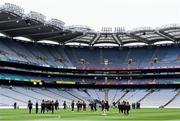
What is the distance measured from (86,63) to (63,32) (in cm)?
1522

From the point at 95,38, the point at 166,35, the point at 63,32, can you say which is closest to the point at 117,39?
the point at 95,38

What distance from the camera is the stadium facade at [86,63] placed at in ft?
290

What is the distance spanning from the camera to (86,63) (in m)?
106

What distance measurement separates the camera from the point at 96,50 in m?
112


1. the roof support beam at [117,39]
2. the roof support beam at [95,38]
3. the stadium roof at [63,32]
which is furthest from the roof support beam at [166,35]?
the roof support beam at [95,38]

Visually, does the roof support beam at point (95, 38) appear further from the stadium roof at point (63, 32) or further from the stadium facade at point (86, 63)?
the stadium facade at point (86, 63)

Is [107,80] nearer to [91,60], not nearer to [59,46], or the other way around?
[91,60]

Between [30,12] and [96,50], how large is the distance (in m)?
34.4

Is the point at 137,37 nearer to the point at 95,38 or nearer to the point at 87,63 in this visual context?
the point at 95,38

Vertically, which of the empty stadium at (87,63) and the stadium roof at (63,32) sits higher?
the stadium roof at (63,32)

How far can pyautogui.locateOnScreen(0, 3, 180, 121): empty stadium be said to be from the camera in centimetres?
8806

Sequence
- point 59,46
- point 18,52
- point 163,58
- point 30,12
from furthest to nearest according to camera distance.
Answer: point 59,46 < point 163,58 < point 18,52 < point 30,12

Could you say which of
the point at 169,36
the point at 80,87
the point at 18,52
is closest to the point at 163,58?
the point at 169,36

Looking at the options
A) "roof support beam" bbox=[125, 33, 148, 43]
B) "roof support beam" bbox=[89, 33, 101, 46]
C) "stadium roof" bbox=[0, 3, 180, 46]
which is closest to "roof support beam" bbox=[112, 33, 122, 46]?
"stadium roof" bbox=[0, 3, 180, 46]
